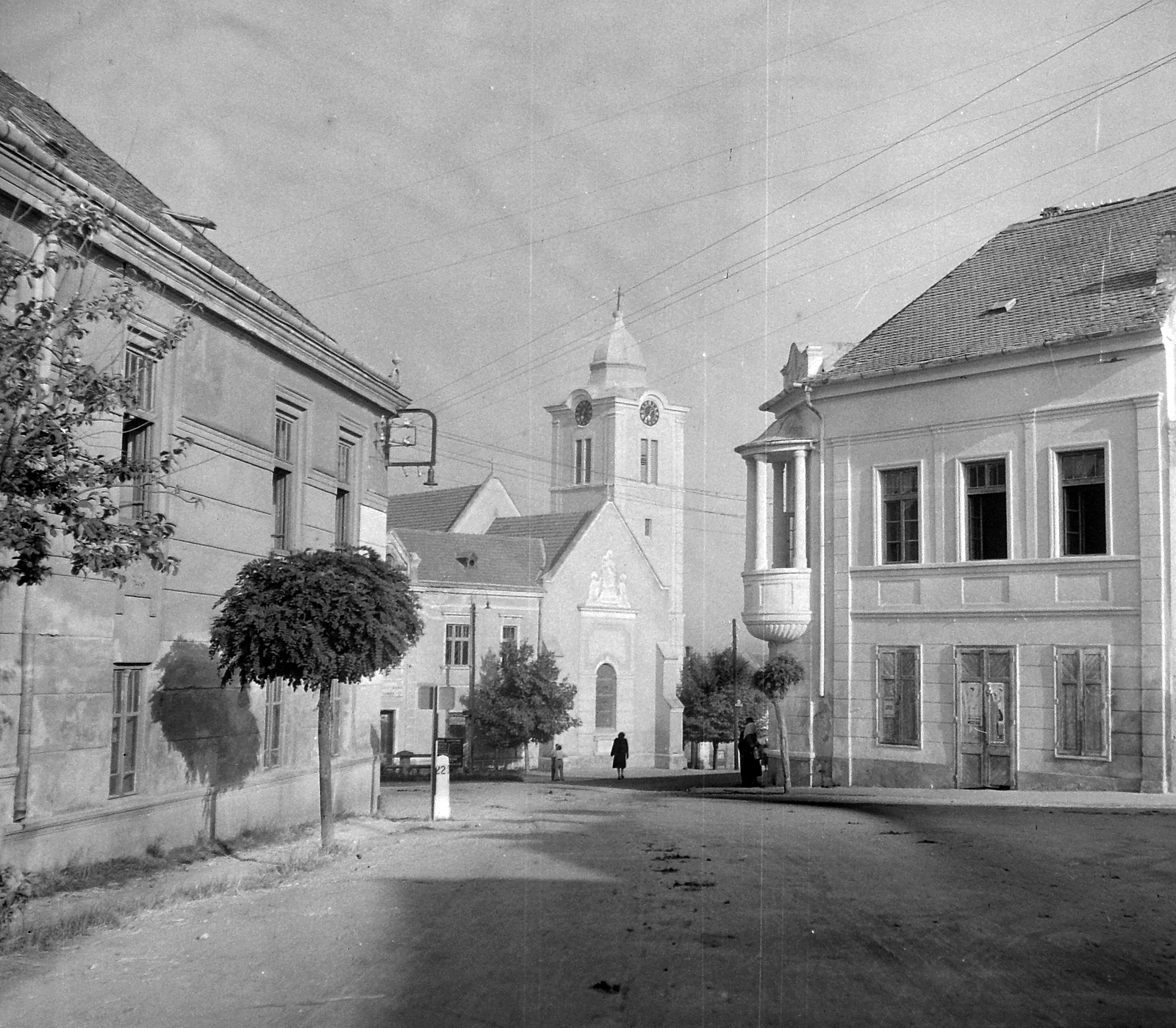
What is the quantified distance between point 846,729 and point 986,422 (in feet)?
22.2

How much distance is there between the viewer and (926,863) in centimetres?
1334

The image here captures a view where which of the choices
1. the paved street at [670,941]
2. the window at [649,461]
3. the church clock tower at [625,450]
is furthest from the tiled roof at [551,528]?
the paved street at [670,941]

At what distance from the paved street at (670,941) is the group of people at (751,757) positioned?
1269cm

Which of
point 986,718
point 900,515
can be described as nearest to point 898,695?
point 986,718

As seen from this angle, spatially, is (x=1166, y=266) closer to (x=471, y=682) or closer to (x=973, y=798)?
(x=973, y=798)

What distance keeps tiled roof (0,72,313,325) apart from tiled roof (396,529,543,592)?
39664mm

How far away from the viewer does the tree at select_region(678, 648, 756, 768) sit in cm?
6688

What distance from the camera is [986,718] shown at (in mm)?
23688

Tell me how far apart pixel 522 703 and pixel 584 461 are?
34566 millimetres

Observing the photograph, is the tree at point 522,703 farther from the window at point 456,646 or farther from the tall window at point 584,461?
the tall window at point 584,461

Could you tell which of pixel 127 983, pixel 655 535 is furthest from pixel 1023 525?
pixel 655 535

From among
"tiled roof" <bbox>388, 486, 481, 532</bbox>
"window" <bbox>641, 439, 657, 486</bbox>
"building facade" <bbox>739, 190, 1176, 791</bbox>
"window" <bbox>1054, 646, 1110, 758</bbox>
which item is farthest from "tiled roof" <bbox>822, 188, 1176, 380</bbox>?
"window" <bbox>641, 439, 657, 486</bbox>

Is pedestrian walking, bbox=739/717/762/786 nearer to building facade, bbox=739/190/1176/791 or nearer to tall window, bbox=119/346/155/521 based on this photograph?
building facade, bbox=739/190/1176/791

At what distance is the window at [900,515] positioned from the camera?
2514 cm
